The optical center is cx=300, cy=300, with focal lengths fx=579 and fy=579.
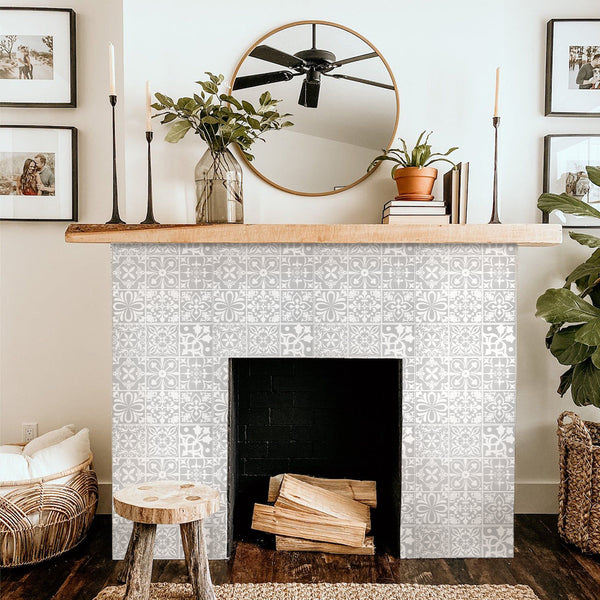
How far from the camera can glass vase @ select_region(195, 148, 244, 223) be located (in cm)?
213

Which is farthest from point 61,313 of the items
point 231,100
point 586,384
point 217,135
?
point 586,384

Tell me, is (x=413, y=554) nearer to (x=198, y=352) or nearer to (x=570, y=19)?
(x=198, y=352)

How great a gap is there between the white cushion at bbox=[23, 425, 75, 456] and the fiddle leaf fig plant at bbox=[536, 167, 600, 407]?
2.01m

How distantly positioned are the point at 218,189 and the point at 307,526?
1326 millimetres

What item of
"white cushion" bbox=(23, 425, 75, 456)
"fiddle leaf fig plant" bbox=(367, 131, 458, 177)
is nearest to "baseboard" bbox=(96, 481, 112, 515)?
"white cushion" bbox=(23, 425, 75, 456)

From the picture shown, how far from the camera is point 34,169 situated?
8.68 ft

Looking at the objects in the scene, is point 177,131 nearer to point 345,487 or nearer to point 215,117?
point 215,117

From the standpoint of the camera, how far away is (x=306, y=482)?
248 cm

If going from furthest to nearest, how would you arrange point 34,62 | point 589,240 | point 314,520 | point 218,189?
1. point 34,62
2. point 589,240
3. point 314,520
4. point 218,189

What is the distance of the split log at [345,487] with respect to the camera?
245 centimetres

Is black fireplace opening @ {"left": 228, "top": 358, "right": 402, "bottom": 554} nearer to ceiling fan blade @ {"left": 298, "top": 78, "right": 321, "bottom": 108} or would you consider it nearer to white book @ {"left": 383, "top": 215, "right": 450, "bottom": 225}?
white book @ {"left": 383, "top": 215, "right": 450, "bottom": 225}

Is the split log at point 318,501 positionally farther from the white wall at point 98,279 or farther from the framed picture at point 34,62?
the framed picture at point 34,62

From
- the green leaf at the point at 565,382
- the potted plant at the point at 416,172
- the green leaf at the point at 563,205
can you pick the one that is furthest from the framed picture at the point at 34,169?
the green leaf at the point at 565,382

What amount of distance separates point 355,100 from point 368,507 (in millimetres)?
1678
